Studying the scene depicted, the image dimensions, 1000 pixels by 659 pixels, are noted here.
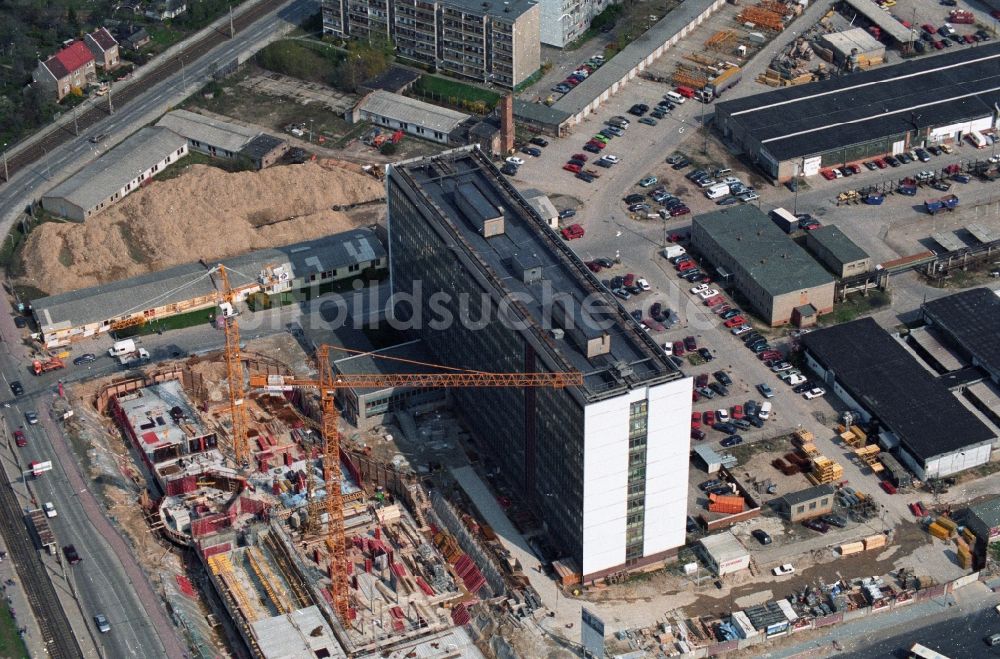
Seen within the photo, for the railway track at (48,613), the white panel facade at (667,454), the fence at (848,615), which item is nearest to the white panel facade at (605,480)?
the white panel facade at (667,454)

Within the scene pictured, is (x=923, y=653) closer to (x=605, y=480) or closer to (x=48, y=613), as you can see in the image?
(x=605, y=480)

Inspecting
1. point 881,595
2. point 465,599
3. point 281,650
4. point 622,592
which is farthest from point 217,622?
point 881,595

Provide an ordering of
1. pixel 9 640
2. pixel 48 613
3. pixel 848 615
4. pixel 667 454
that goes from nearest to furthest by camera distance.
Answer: pixel 9 640 < pixel 48 613 < pixel 667 454 < pixel 848 615

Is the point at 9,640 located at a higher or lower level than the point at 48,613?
lower

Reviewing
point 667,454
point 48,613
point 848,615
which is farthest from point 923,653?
point 48,613

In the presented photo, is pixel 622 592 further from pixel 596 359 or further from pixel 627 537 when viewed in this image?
pixel 596 359

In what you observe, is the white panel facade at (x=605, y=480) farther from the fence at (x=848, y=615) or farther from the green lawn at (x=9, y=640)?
the green lawn at (x=9, y=640)

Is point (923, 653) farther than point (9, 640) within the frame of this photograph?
Yes
